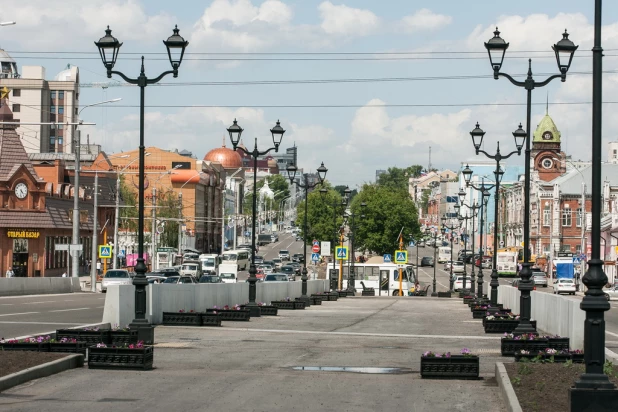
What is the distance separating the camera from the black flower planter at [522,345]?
20016 mm

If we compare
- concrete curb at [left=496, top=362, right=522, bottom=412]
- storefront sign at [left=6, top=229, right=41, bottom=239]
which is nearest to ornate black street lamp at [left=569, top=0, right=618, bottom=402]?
concrete curb at [left=496, top=362, right=522, bottom=412]

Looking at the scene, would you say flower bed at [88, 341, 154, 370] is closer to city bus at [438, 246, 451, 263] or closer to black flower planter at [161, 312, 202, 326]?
black flower planter at [161, 312, 202, 326]

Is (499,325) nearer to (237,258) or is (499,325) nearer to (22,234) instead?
(22,234)

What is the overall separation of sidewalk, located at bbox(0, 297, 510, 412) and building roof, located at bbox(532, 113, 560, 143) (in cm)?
12652

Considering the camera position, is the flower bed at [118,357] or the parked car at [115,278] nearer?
the flower bed at [118,357]

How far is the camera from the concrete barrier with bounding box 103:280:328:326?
25.7 metres

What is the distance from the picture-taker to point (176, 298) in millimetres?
31422

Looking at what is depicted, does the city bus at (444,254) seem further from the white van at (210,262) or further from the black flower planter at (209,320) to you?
the black flower planter at (209,320)

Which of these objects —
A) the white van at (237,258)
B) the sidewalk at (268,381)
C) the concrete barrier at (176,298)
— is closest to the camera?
the sidewalk at (268,381)

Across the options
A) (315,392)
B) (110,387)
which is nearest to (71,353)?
(110,387)

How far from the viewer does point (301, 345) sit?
77.7ft

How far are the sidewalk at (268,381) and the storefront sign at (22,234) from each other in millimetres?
55710

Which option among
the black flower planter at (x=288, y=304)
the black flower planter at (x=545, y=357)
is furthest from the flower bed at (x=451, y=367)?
the black flower planter at (x=288, y=304)

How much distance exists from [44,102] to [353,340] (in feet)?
485
